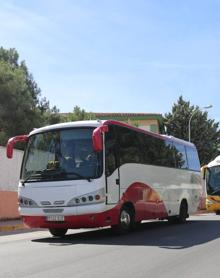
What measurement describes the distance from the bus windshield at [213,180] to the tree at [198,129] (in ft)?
95.3

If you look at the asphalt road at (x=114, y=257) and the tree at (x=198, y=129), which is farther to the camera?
the tree at (x=198, y=129)

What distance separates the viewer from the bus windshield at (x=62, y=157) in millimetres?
14795

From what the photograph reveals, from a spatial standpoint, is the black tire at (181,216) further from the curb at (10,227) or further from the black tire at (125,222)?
the black tire at (125,222)

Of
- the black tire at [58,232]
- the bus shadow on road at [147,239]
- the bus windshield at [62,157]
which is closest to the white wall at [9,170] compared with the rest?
the bus shadow on road at [147,239]

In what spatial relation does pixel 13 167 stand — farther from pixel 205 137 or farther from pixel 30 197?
pixel 205 137

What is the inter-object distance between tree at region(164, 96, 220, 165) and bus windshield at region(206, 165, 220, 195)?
95.3ft

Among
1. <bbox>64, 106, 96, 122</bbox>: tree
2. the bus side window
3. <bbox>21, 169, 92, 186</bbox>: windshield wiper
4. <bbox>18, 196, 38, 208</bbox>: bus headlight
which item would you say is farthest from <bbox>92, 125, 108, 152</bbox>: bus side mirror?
<bbox>64, 106, 96, 122</bbox>: tree

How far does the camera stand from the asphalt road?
9351 millimetres

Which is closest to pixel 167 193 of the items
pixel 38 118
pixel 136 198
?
pixel 136 198

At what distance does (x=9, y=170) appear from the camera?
27.0 meters

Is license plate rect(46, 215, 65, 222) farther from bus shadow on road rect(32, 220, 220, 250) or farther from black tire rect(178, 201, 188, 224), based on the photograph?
black tire rect(178, 201, 188, 224)

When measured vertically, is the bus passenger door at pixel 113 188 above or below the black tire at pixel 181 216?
above

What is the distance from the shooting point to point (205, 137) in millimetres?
60844

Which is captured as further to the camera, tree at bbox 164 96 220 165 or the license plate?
tree at bbox 164 96 220 165
